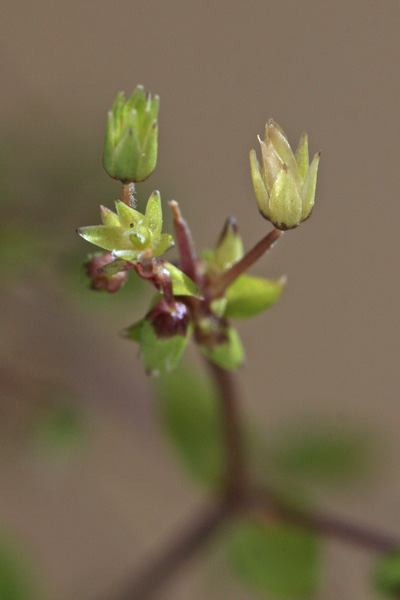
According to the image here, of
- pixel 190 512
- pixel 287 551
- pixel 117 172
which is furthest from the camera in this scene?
pixel 190 512

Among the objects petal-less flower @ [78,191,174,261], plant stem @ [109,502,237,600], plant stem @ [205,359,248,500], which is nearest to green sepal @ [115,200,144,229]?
petal-less flower @ [78,191,174,261]

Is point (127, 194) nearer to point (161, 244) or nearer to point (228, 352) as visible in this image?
point (161, 244)

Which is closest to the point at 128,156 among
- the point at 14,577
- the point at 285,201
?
the point at 285,201

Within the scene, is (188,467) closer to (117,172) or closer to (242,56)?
(117,172)

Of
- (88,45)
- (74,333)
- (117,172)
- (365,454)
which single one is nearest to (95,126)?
(74,333)

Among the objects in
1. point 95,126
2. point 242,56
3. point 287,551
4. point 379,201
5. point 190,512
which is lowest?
point 190,512

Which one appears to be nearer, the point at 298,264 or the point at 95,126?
the point at 95,126

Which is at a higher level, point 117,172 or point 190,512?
point 117,172
